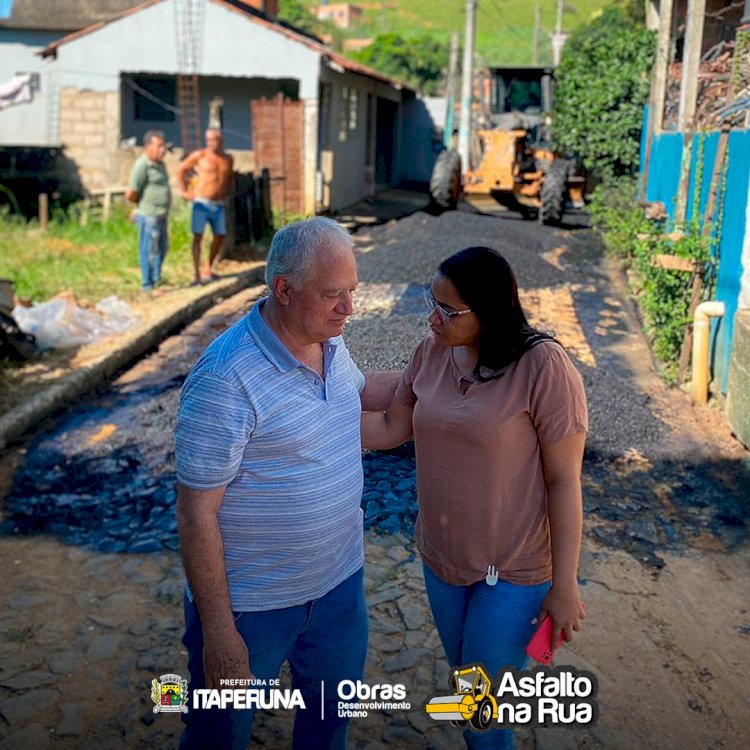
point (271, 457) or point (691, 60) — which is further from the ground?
point (691, 60)

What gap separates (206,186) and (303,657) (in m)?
9.35

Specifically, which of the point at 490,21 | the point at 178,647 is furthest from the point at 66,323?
the point at 490,21

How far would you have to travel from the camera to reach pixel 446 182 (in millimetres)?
16406

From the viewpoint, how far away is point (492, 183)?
16.4 m

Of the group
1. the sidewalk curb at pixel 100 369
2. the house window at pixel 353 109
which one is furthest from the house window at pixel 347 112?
the sidewalk curb at pixel 100 369

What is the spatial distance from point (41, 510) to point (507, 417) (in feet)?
12.9

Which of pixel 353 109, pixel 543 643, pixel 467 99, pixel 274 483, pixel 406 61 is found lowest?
pixel 543 643

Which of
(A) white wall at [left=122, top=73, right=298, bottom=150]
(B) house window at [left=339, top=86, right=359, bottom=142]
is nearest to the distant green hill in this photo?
(B) house window at [left=339, top=86, right=359, bottom=142]

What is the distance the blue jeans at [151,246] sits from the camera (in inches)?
410

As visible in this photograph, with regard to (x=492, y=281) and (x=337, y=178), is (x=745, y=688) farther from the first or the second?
(x=337, y=178)

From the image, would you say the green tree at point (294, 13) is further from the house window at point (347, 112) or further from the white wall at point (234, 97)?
the white wall at point (234, 97)

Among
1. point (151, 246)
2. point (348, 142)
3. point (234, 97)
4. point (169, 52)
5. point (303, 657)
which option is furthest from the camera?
point (348, 142)

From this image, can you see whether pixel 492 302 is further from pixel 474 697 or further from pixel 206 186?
pixel 206 186

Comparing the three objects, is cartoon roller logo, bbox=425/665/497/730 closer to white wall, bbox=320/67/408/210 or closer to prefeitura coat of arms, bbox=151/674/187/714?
prefeitura coat of arms, bbox=151/674/187/714
